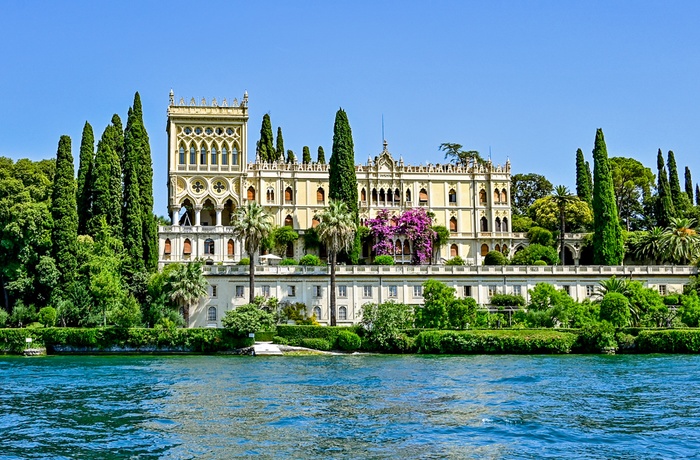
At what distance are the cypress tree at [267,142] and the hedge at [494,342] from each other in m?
36.0

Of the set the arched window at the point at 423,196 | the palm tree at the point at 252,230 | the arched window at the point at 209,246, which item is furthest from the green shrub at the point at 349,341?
the arched window at the point at 423,196

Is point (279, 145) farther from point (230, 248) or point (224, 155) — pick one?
point (230, 248)

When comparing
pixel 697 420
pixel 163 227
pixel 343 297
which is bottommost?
pixel 697 420

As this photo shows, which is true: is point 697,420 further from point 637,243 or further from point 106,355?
point 637,243

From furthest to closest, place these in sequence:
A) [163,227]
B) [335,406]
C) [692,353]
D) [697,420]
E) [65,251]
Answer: [163,227]
[65,251]
[692,353]
[335,406]
[697,420]

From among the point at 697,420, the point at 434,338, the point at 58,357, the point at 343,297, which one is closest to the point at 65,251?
the point at 58,357

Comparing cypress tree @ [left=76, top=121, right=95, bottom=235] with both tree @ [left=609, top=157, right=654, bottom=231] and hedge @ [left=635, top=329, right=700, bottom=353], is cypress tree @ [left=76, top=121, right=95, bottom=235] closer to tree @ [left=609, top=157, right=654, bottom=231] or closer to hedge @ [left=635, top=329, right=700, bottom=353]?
hedge @ [left=635, top=329, right=700, bottom=353]

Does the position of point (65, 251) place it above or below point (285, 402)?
above

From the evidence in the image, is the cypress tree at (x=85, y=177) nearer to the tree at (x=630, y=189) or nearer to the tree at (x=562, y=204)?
the tree at (x=562, y=204)

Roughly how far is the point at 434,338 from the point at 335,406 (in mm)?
25281

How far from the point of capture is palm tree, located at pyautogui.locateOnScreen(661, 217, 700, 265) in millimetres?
72750

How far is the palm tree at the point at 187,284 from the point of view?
200 ft

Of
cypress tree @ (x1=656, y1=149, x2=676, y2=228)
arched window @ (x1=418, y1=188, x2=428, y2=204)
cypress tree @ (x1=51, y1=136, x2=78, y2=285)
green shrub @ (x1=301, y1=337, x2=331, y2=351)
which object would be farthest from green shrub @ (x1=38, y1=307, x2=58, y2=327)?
cypress tree @ (x1=656, y1=149, x2=676, y2=228)

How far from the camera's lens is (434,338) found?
5544 centimetres
